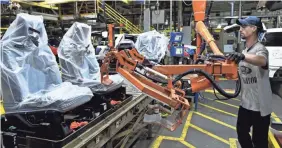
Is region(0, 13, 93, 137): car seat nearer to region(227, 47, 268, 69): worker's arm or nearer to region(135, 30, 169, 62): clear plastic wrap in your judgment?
region(227, 47, 268, 69): worker's arm

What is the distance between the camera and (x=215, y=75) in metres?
3.34

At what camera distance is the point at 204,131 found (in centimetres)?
526

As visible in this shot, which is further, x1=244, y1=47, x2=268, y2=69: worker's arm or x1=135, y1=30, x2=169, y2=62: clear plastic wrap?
x1=135, y1=30, x2=169, y2=62: clear plastic wrap

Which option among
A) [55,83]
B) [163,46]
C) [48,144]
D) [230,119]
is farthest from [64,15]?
[48,144]

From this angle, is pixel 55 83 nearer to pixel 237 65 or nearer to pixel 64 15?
pixel 237 65

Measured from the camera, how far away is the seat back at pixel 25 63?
241cm

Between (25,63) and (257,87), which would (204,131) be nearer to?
(257,87)

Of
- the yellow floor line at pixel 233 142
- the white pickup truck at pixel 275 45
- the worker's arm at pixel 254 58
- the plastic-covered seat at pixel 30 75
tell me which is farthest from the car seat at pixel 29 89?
the white pickup truck at pixel 275 45

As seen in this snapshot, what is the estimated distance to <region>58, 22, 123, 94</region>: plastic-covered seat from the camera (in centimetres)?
351

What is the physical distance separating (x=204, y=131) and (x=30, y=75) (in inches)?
151

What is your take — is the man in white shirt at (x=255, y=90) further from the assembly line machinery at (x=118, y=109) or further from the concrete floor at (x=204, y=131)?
the concrete floor at (x=204, y=131)

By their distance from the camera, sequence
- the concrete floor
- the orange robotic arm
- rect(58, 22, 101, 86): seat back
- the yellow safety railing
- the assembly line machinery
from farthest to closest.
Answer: the yellow safety railing, the concrete floor, rect(58, 22, 101, 86): seat back, the orange robotic arm, the assembly line machinery

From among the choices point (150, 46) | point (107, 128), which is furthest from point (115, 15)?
point (107, 128)

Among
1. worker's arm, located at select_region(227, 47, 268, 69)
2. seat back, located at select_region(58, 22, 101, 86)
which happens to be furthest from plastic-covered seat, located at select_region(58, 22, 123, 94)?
worker's arm, located at select_region(227, 47, 268, 69)
